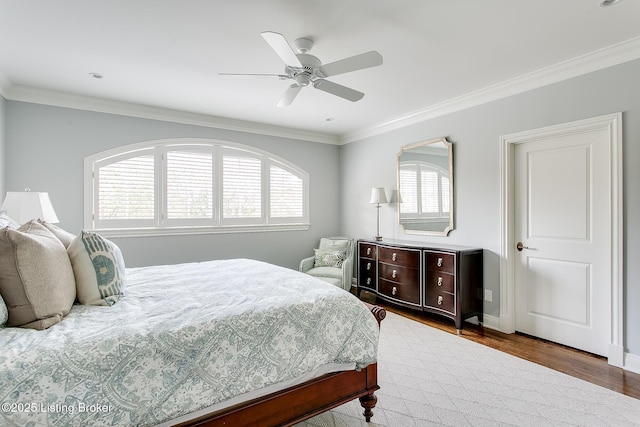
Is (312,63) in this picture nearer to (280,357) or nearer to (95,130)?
(280,357)

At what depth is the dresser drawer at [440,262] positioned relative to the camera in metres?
3.43

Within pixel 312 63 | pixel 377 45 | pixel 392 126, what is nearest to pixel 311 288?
pixel 312 63

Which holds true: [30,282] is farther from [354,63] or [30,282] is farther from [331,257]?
[331,257]

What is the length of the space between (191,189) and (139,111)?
1.14m

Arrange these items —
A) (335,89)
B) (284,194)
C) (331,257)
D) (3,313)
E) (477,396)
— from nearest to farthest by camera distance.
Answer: (3,313) < (477,396) < (335,89) < (331,257) < (284,194)

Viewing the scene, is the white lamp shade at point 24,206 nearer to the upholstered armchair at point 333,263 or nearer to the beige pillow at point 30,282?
the beige pillow at point 30,282

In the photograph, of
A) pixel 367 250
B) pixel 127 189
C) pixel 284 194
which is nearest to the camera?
pixel 127 189

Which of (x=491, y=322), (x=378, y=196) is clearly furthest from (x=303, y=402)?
(x=378, y=196)

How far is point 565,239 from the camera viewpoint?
305 centimetres

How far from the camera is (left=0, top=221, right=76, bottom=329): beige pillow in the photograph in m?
1.36

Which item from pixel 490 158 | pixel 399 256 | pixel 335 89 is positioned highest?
pixel 335 89

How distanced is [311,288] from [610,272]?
2.63 metres

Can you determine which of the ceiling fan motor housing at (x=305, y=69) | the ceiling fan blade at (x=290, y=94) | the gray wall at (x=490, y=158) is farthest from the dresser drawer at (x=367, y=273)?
the ceiling fan motor housing at (x=305, y=69)

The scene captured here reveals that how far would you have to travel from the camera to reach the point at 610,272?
2.71 metres
